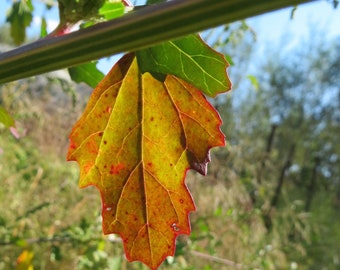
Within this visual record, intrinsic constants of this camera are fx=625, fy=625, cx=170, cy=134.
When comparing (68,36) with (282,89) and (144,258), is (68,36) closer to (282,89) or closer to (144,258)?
(144,258)

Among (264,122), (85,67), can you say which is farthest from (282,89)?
(85,67)

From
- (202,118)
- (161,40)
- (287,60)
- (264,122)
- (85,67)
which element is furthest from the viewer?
(287,60)

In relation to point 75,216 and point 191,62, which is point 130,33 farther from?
point 75,216

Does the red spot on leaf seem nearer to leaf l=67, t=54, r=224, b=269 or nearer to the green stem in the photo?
leaf l=67, t=54, r=224, b=269

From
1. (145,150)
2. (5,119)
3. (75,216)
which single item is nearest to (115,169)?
(145,150)

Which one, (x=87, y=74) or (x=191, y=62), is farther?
(x=87, y=74)

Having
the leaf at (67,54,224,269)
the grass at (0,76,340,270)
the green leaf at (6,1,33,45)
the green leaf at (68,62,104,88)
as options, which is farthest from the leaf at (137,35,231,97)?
the grass at (0,76,340,270)
